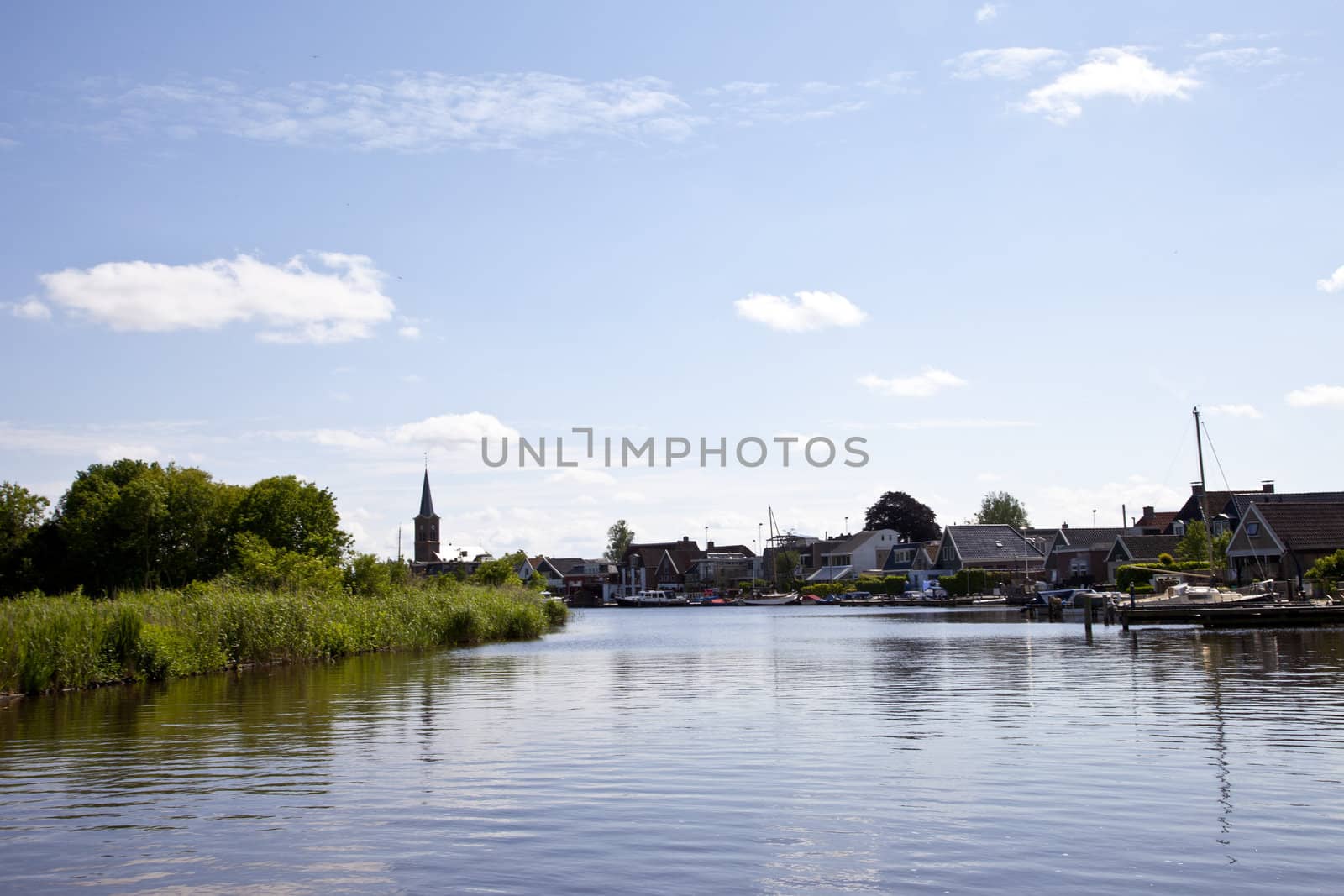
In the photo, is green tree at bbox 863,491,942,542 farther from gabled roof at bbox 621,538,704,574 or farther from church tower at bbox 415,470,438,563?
church tower at bbox 415,470,438,563

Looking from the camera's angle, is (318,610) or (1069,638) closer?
(318,610)

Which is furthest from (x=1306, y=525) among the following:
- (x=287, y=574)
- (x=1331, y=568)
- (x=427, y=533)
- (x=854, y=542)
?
(x=427, y=533)

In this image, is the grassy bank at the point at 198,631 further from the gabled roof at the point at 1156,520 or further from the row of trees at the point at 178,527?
the gabled roof at the point at 1156,520

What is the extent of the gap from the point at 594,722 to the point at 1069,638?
111 feet

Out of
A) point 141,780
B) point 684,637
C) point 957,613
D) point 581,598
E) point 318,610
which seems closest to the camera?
point 141,780

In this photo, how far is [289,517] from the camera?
221 ft

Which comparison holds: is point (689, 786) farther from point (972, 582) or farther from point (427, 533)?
point (427, 533)

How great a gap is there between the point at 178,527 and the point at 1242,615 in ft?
183

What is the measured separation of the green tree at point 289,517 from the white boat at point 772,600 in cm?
8776

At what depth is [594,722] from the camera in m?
23.0

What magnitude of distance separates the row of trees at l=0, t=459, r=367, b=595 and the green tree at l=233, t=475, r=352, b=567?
0.16 ft

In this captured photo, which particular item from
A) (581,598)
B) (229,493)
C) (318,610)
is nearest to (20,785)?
(318,610)

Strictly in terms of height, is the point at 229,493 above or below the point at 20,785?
above

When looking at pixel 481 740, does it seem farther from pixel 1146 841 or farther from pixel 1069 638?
pixel 1069 638
